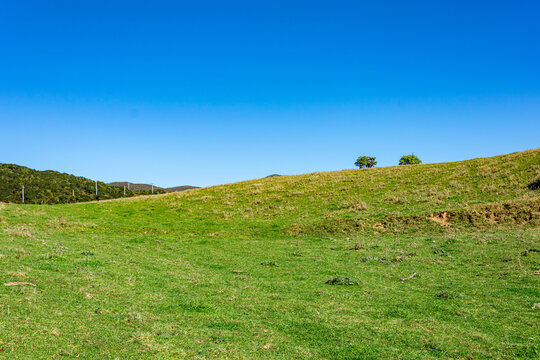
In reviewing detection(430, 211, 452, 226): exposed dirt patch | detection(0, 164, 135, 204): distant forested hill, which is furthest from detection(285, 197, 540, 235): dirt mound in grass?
detection(0, 164, 135, 204): distant forested hill

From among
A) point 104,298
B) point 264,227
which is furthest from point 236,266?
point 264,227

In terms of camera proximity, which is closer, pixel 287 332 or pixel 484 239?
pixel 287 332

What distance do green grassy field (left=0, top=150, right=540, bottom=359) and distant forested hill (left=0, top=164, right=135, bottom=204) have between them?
1775 inches

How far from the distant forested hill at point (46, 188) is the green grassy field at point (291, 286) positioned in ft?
148

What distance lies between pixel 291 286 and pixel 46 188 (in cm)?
8773

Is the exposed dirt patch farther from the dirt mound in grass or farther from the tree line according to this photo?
the tree line

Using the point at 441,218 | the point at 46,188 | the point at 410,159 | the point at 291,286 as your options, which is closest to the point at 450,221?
the point at 441,218

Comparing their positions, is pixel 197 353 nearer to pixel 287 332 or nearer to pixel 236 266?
Answer: pixel 287 332

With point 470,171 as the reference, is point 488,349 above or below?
below

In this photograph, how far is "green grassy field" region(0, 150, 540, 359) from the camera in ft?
26.1

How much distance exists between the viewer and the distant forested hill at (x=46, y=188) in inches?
2933

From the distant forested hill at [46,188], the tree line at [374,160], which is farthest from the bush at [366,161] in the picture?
the distant forested hill at [46,188]

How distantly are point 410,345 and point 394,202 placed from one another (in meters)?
31.2

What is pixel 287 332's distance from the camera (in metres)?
9.13
